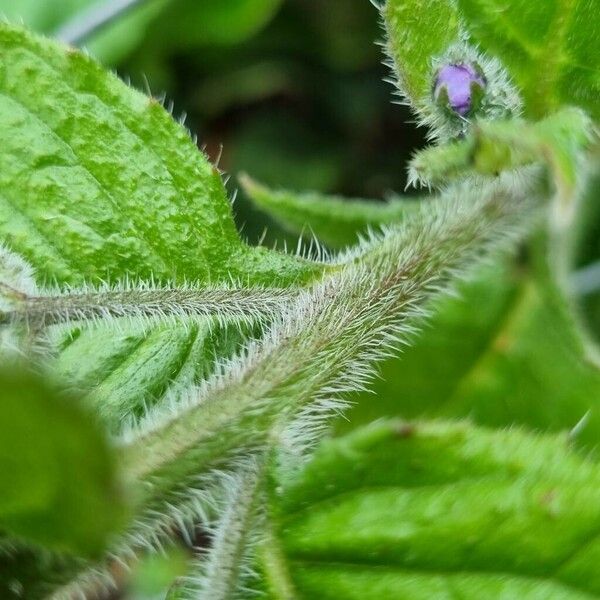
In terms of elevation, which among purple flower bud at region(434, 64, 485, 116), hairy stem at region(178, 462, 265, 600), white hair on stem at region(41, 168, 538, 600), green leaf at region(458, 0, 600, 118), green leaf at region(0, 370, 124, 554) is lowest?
green leaf at region(0, 370, 124, 554)

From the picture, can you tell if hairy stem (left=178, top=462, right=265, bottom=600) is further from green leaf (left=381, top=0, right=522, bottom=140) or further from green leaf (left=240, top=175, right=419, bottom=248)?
green leaf (left=240, top=175, right=419, bottom=248)

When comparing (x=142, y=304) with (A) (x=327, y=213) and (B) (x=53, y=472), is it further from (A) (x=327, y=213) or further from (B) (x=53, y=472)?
(A) (x=327, y=213)

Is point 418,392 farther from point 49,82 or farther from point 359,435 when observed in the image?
point 49,82

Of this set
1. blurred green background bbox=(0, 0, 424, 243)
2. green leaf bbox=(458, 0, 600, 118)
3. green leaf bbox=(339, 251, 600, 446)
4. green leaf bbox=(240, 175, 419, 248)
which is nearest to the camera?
green leaf bbox=(458, 0, 600, 118)

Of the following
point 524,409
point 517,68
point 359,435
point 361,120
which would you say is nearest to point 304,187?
point 361,120

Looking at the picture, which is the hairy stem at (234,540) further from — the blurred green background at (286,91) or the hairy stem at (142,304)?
the blurred green background at (286,91)

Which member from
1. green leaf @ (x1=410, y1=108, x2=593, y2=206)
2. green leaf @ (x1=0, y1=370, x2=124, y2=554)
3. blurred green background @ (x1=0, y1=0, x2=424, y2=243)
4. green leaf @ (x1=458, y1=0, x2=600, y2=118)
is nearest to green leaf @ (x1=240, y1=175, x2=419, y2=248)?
green leaf @ (x1=458, y1=0, x2=600, y2=118)

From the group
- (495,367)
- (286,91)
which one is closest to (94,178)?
(495,367)
